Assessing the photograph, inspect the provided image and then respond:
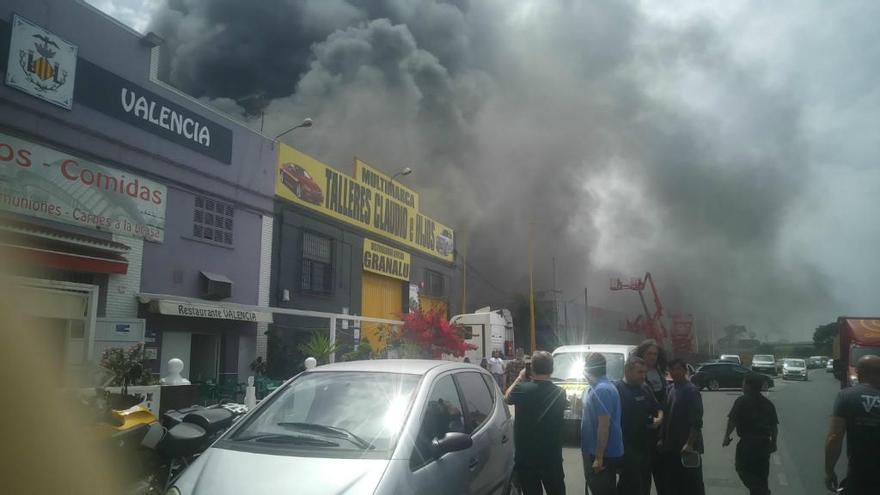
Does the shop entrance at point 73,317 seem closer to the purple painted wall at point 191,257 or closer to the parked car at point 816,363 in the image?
the purple painted wall at point 191,257

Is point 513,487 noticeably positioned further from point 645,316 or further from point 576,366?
point 645,316

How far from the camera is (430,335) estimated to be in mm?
16344

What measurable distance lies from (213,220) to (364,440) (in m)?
11.4

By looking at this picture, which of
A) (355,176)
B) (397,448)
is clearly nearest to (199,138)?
(355,176)

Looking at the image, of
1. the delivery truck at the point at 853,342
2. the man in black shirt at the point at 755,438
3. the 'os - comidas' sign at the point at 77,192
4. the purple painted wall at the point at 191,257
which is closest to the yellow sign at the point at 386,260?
the purple painted wall at the point at 191,257

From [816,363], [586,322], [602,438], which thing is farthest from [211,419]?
[816,363]

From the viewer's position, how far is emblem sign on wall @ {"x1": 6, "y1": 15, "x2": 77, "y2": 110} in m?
9.52

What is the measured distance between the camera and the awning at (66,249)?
8.62 m

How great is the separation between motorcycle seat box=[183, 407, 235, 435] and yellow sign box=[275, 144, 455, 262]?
462 inches

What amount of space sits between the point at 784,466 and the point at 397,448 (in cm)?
700

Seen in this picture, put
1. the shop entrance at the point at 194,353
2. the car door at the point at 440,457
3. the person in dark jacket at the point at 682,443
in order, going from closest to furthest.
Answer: the car door at the point at 440,457, the person in dark jacket at the point at 682,443, the shop entrance at the point at 194,353

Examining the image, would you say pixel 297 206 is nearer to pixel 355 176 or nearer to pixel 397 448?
pixel 355 176

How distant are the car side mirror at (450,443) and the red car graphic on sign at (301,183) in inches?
533

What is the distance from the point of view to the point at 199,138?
43.5 ft
